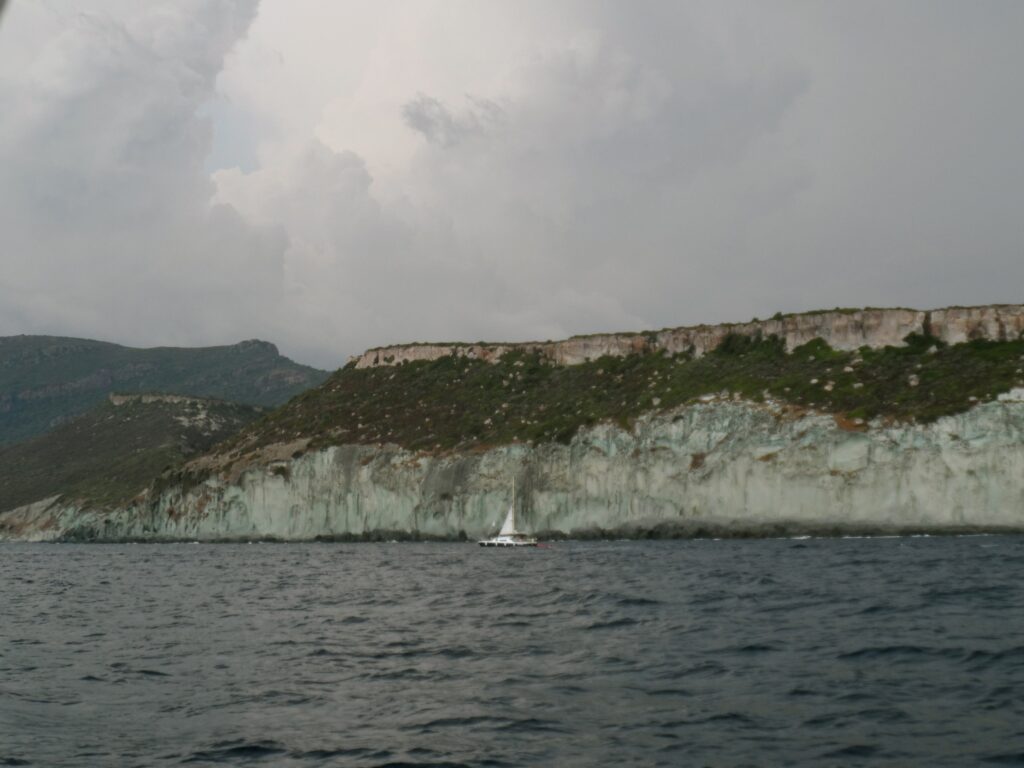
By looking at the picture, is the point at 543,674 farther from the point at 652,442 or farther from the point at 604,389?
the point at 604,389

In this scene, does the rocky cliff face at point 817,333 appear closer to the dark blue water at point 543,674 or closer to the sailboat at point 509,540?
the sailboat at point 509,540

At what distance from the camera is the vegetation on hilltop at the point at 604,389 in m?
94.7

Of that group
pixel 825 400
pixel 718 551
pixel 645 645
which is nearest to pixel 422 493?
pixel 825 400

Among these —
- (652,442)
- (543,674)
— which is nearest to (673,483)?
(652,442)

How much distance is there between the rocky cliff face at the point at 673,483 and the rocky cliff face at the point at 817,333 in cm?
1598

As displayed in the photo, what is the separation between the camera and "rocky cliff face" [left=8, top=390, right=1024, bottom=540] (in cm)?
8619

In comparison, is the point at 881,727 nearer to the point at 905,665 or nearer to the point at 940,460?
the point at 905,665

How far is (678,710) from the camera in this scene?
18.8 metres

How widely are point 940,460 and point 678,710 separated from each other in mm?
76486

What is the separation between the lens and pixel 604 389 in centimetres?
12081

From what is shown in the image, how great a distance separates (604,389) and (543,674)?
98.6 meters

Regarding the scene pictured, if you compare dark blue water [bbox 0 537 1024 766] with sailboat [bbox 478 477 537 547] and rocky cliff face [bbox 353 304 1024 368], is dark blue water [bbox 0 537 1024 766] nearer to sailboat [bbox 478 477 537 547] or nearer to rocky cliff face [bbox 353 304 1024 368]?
sailboat [bbox 478 477 537 547]

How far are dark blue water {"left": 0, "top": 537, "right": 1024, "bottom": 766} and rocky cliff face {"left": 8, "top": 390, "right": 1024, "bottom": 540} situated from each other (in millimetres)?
44192

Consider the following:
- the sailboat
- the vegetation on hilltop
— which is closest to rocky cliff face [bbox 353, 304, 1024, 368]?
the vegetation on hilltop
